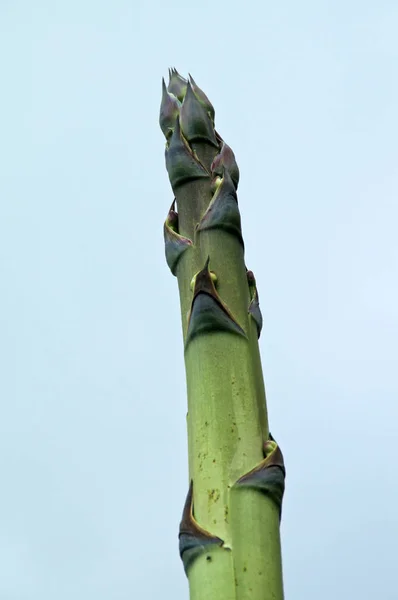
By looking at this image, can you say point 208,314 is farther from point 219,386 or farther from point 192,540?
point 192,540

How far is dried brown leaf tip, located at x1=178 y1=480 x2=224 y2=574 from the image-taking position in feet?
6.72

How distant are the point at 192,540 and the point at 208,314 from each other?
0.59 metres

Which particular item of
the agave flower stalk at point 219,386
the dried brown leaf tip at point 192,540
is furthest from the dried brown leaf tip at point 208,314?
the dried brown leaf tip at point 192,540

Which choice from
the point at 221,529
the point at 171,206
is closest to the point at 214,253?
the point at 171,206

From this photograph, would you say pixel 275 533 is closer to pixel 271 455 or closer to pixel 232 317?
pixel 271 455

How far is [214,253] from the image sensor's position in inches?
101

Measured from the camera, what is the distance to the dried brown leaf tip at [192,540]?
6.72 ft

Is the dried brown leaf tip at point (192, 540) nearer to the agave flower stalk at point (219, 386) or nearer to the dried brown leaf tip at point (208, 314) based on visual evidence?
the agave flower stalk at point (219, 386)

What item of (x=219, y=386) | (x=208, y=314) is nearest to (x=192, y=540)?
(x=219, y=386)

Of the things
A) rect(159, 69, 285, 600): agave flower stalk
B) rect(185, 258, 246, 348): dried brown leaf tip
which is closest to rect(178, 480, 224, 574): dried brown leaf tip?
rect(159, 69, 285, 600): agave flower stalk

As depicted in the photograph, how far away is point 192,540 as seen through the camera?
207 cm

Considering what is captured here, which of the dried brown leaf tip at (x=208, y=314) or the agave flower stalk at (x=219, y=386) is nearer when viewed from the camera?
the agave flower stalk at (x=219, y=386)

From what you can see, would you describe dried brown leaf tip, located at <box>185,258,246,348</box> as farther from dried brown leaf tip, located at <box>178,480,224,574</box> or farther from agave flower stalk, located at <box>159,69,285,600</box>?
dried brown leaf tip, located at <box>178,480,224,574</box>

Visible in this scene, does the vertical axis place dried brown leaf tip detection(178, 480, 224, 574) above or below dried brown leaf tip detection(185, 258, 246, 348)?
below
